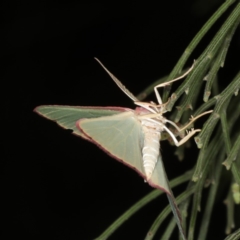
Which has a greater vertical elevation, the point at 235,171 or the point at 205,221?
the point at 235,171

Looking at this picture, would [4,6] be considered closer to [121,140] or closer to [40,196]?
[40,196]

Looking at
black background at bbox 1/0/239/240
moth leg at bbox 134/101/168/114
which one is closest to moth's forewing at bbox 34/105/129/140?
moth leg at bbox 134/101/168/114

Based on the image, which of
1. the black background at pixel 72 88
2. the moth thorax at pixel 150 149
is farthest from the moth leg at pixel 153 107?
the black background at pixel 72 88

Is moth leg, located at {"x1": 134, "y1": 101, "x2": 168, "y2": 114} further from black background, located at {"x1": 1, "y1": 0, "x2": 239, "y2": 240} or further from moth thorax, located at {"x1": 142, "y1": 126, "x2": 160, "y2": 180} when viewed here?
black background, located at {"x1": 1, "y1": 0, "x2": 239, "y2": 240}

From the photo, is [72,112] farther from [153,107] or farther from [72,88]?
[72,88]

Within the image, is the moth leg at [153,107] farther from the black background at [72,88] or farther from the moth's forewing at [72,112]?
the black background at [72,88]

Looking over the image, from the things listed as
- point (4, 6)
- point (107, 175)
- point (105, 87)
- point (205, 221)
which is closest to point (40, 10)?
point (4, 6)

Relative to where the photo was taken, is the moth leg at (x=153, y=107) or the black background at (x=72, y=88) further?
the black background at (x=72, y=88)

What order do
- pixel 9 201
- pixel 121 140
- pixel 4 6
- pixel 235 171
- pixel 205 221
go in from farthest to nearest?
pixel 9 201 < pixel 4 6 < pixel 205 221 < pixel 235 171 < pixel 121 140
